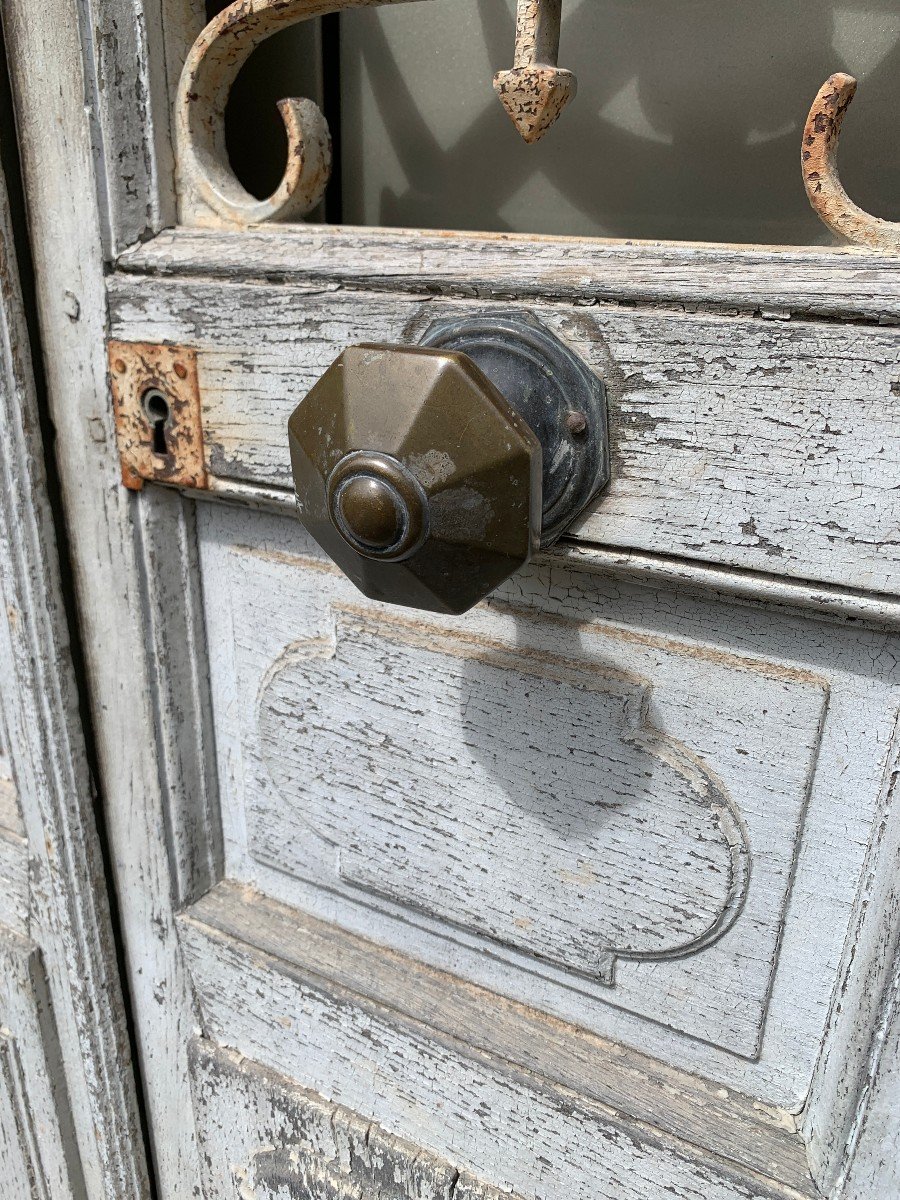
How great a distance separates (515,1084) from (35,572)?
503 mm

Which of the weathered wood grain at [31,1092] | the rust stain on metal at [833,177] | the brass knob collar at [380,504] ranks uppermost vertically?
the rust stain on metal at [833,177]

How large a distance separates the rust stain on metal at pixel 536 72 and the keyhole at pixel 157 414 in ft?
0.93

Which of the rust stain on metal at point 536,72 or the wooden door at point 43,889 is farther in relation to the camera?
the wooden door at point 43,889

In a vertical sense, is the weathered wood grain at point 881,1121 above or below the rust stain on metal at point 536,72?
below

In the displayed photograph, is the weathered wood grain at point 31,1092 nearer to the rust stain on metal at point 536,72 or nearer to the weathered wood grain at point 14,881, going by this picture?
the weathered wood grain at point 14,881

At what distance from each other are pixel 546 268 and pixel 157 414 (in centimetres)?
28

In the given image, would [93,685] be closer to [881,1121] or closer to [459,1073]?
[459,1073]

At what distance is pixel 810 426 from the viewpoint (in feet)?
1.23

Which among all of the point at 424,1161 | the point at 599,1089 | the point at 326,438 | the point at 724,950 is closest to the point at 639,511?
the point at 326,438

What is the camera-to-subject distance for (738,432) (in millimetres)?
388

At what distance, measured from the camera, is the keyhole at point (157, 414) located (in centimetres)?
55

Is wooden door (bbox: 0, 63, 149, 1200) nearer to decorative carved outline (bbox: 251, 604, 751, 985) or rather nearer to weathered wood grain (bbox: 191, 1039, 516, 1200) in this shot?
weathered wood grain (bbox: 191, 1039, 516, 1200)

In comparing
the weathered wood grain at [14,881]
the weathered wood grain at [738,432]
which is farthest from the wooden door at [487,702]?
the weathered wood grain at [14,881]

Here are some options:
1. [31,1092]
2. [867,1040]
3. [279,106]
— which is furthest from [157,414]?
[31,1092]
